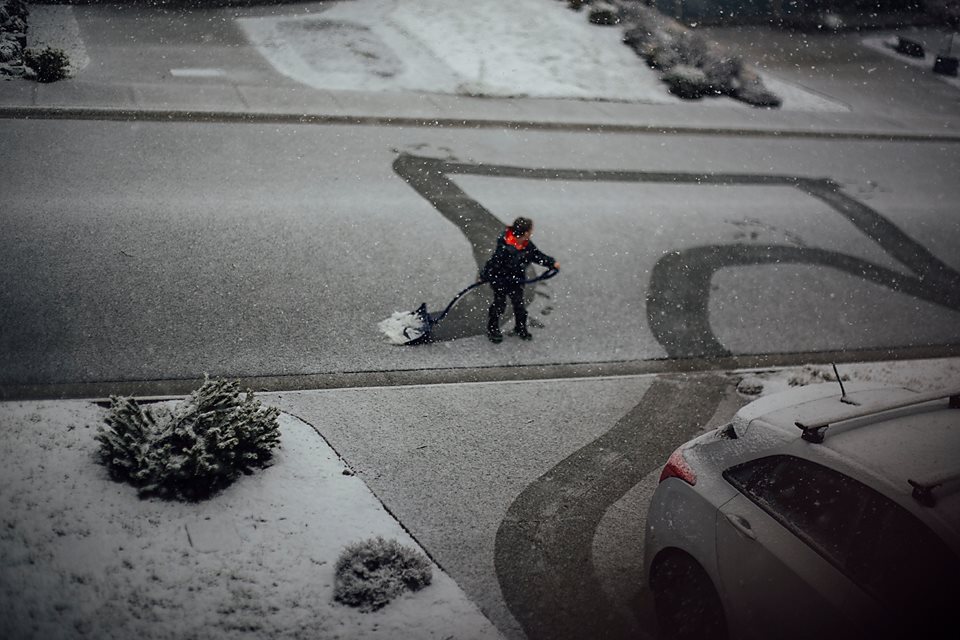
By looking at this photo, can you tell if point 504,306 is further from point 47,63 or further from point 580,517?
point 47,63

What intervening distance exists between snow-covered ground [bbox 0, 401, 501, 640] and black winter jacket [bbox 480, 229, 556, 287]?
115 inches

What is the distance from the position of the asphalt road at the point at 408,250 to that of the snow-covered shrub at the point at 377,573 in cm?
262

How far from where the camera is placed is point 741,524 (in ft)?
14.1

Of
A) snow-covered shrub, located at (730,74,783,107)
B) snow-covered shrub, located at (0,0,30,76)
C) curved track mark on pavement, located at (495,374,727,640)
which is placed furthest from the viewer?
snow-covered shrub, located at (730,74,783,107)

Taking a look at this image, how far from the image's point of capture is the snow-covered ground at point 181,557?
4.27m

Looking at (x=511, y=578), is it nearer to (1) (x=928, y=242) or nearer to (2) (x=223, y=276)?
(2) (x=223, y=276)

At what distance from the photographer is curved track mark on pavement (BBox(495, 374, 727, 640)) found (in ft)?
16.1

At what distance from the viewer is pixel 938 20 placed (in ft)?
88.8

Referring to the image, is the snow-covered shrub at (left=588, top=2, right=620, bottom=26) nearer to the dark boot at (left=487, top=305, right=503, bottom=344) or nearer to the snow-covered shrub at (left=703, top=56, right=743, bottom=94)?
the snow-covered shrub at (left=703, top=56, right=743, bottom=94)

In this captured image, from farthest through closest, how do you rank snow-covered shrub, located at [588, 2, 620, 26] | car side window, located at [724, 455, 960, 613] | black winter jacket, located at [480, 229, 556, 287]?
snow-covered shrub, located at [588, 2, 620, 26] → black winter jacket, located at [480, 229, 556, 287] → car side window, located at [724, 455, 960, 613]

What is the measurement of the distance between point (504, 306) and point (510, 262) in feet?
2.10

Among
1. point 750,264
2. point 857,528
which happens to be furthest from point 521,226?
point 750,264

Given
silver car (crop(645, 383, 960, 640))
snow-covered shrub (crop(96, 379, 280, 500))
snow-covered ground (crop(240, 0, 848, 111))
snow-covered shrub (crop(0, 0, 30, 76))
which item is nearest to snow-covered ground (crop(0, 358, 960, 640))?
snow-covered shrub (crop(96, 379, 280, 500))

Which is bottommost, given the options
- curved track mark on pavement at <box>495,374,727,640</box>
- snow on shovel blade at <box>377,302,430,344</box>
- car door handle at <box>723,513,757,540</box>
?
curved track mark on pavement at <box>495,374,727,640</box>
